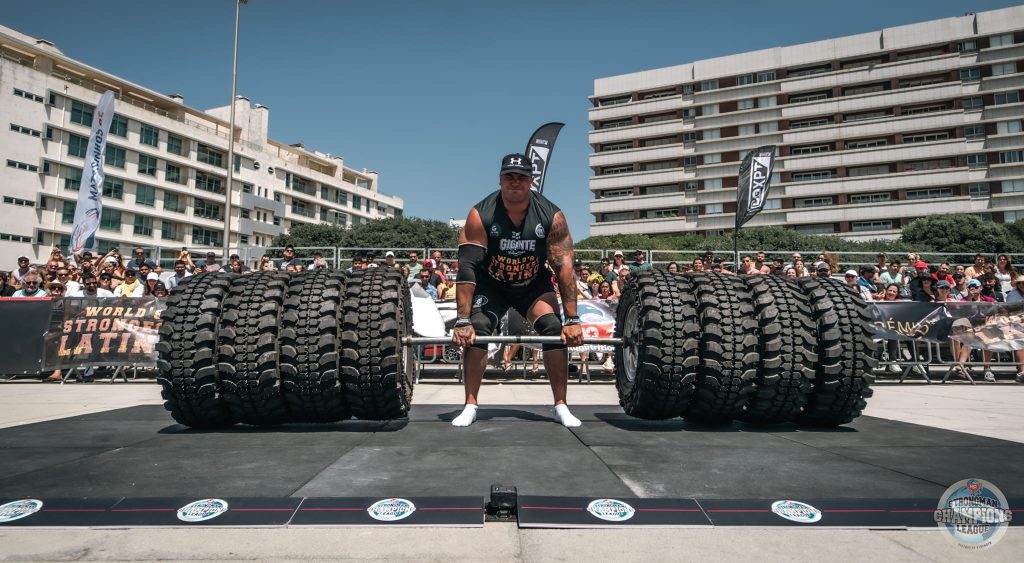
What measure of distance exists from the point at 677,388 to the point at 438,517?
2496 millimetres

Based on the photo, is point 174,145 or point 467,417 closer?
point 467,417

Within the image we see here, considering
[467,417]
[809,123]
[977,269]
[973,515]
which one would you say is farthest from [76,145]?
[809,123]

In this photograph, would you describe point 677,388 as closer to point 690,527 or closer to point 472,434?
point 472,434

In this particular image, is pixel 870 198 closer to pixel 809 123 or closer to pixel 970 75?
pixel 809 123

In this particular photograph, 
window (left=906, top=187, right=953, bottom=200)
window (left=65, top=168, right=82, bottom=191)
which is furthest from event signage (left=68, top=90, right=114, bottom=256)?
window (left=906, top=187, right=953, bottom=200)

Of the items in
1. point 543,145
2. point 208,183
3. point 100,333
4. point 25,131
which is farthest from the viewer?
point 208,183

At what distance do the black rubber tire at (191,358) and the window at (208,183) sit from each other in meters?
64.6

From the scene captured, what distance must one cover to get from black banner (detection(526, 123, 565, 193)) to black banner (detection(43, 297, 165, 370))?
418 inches

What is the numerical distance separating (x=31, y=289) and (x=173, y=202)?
54494 millimetres

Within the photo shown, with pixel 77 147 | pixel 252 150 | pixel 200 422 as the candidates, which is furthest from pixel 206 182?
pixel 200 422

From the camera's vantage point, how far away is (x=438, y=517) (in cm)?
220

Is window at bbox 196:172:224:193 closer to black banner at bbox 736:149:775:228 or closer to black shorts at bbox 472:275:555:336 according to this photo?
black banner at bbox 736:149:775:228

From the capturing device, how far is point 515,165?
15.3ft

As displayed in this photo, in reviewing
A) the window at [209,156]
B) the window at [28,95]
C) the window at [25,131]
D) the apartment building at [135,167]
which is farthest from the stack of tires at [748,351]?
the window at [209,156]
